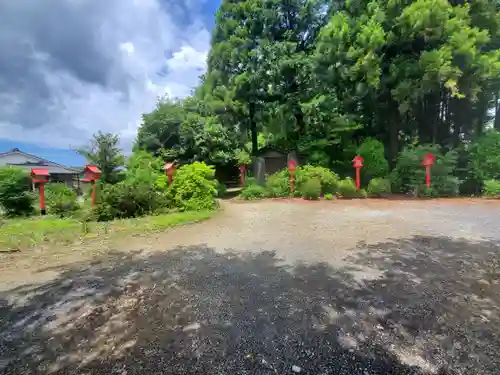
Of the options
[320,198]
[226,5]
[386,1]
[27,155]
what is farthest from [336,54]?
[27,155]

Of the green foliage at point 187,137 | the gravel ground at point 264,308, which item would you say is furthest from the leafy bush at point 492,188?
the green foliage at point 187,137

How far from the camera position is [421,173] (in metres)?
10.5

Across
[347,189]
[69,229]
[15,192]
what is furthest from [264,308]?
[347,189]

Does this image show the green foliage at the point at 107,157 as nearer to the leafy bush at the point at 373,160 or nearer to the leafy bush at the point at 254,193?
the leafy bush at the point at 254,193

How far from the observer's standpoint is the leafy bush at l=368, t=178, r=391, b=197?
34.6 ft

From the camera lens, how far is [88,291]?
10.1 ft

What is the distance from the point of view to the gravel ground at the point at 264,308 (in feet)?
6.32

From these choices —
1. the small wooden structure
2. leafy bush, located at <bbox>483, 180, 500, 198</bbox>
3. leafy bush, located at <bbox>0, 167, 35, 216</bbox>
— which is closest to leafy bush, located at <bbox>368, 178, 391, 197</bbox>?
leafy bush, located at <bbox>483, 180, 500, 198</bbox>

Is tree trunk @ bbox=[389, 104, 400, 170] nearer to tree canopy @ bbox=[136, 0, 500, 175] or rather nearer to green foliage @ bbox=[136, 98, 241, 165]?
tree canopy @ bbox=[136, 0, 500, 175]

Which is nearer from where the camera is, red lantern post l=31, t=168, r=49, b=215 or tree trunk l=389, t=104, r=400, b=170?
red lantern post l=31, t=168, r=49, b=215

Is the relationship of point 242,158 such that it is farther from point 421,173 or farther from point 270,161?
point 421,173

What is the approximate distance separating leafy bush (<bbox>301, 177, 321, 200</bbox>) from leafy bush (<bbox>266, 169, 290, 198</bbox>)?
1.04 meters

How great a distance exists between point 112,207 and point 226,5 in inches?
537

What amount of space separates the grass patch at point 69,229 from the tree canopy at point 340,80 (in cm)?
847
